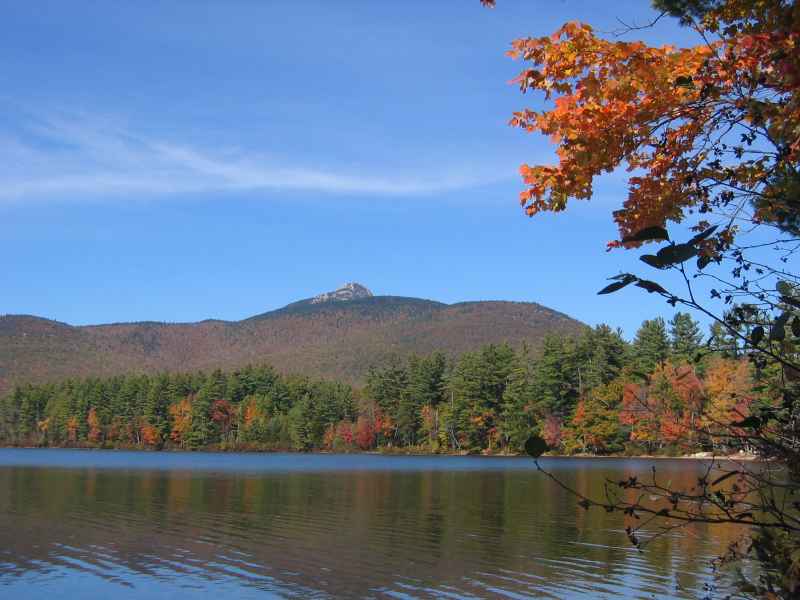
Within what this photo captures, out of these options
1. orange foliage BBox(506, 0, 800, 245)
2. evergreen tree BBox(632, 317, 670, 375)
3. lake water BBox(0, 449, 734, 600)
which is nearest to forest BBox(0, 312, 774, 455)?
evergreen tree BBox(632, 317, 670, 375)

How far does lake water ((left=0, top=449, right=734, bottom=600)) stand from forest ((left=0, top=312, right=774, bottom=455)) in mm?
34621

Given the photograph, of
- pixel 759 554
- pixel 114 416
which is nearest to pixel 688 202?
pixel 759 554

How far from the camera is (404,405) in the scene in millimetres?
101938

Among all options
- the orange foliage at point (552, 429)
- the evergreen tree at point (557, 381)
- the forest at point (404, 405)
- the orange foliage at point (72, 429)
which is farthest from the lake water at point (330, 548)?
the orange foliage at point (72, 429)

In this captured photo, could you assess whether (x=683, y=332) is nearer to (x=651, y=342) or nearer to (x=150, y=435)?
(x=651, y=342)

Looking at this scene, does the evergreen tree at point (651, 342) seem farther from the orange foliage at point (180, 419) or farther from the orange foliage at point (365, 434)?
the orange foliage at point (180, 419)

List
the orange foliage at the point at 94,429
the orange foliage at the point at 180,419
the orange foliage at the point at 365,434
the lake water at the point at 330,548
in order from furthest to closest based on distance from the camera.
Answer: the orange foliage at the point at 94,429, the orange foliage at the point at 180,419, the orange foliage at the point at 365,434, the lake water at the point at 330,548

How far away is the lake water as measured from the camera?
1619cm

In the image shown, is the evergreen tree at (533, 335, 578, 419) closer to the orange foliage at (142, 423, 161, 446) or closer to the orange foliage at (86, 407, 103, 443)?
the orange foliage at (142, 423, 161, 446)

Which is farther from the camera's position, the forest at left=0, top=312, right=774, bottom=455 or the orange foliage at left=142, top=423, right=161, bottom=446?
the orange foliage at left=142, top=423, right=161, bottom=446

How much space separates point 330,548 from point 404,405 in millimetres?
81399

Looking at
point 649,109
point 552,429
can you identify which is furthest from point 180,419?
point 649,109

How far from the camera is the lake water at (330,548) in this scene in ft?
53.1

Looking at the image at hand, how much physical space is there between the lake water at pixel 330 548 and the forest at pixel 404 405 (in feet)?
114
